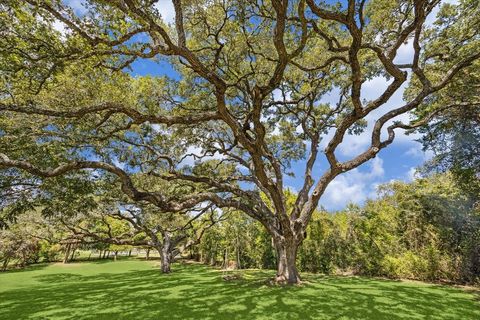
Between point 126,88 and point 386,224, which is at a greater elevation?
point 126,88

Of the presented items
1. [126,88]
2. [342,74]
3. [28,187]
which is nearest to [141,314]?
[28,187]

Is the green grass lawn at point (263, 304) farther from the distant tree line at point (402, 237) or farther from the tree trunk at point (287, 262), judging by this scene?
the distant tree line at point (402, 237)

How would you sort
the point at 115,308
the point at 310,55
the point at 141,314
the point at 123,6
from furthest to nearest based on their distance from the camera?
the point at 310,55
the point at 115,308
the point at 141,314
the point at 123,6

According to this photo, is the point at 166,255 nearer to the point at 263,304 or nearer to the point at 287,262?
the point at 287,262

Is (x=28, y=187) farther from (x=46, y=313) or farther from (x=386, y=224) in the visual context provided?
(x=386, y=224)

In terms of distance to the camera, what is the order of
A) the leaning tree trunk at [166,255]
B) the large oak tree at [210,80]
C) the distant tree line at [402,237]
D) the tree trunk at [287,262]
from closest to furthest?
the large oak tree at [210,80] < the tree trunk at [287,262] < the distant tree line at [402,237] < the leaning tree trunk at [166,255]

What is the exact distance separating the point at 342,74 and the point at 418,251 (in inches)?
334

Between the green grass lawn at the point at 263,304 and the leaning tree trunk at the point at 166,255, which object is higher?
the leaning tree trunk at the point at 166,255

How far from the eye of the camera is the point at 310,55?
899 cm

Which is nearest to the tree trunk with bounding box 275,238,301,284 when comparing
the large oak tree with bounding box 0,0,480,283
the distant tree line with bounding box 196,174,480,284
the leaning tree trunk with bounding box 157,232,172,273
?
the large oak tree with bounding box 0,0,480,283

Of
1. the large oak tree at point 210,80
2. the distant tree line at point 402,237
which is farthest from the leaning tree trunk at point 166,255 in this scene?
the large oak tree at point 210,80

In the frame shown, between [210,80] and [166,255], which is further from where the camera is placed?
[166,255]

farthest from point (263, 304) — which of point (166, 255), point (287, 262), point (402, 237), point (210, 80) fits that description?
point (166, 255)

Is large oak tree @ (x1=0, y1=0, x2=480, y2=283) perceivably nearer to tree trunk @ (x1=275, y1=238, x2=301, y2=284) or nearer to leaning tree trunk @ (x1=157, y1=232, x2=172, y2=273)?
tree trunk @ (x1=275, y1=238, x2=301, y2=284)
